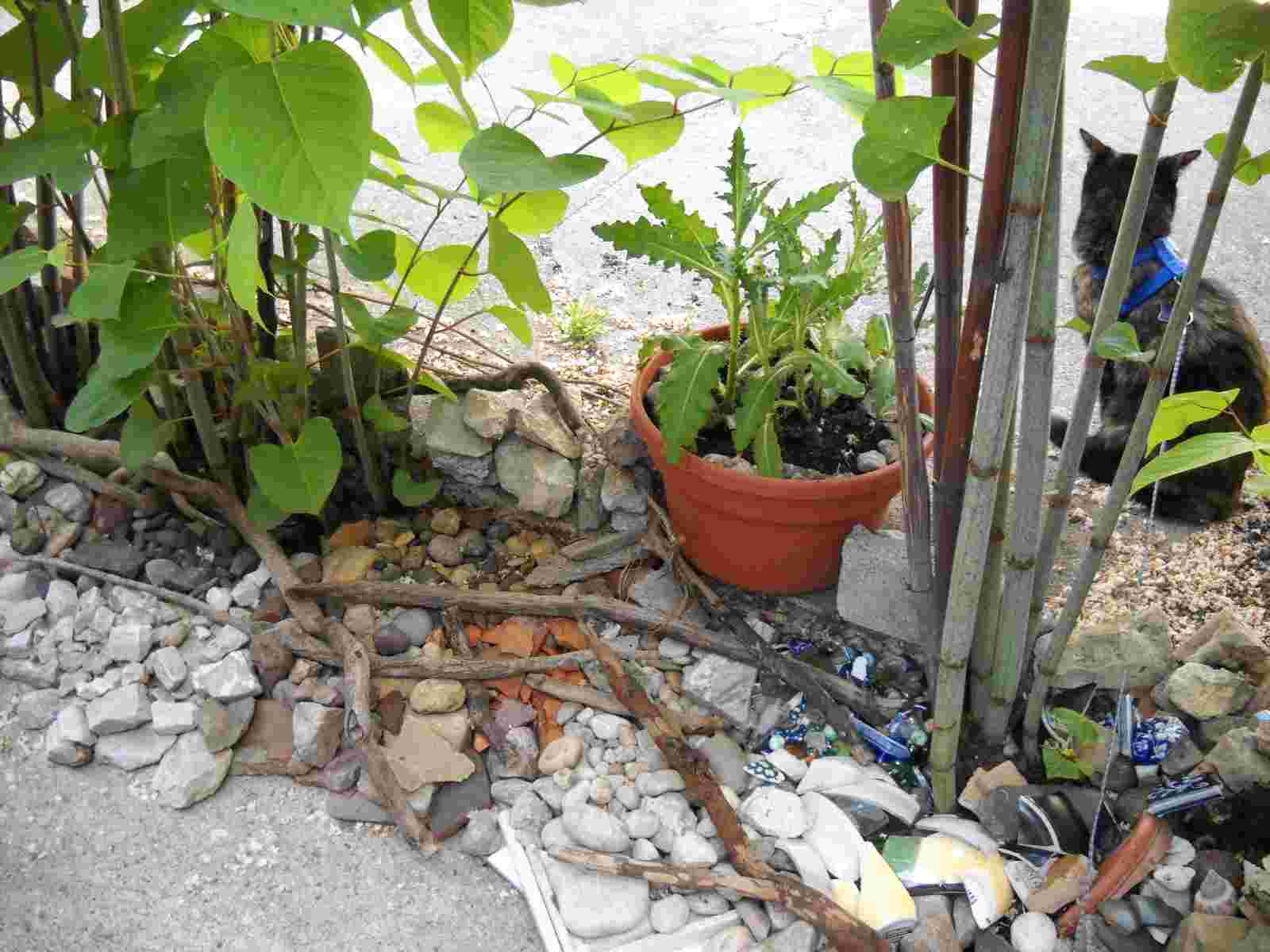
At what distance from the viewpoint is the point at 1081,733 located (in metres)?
1.32

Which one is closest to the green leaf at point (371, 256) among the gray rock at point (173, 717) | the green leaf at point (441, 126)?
the green leaf at point (441, 126)

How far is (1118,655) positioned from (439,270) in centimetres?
103

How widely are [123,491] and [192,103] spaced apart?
0.78 meters

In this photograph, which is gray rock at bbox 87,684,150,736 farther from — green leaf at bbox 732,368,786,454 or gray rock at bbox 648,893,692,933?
Answer: green leaf at bbox 732,368,786,454

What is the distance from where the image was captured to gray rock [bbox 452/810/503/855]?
51.7 inches

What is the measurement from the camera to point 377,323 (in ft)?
4.52

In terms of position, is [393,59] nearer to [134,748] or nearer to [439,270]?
[439,270]

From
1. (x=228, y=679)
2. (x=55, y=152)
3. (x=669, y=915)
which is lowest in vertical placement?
(x=669, y=915)

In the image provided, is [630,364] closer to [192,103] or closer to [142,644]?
[142,644]

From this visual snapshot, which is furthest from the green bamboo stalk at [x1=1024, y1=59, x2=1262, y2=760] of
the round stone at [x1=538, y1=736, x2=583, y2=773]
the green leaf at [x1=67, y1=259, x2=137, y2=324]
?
the green leaf at [x1=67, y1=259, x2=137, y2=324]

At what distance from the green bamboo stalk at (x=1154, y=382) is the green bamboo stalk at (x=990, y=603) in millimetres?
60

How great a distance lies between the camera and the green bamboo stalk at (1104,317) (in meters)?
0.98

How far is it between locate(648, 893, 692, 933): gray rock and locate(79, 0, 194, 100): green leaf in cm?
107

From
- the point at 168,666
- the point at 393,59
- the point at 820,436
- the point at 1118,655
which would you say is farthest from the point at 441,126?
the point at 1118,655
